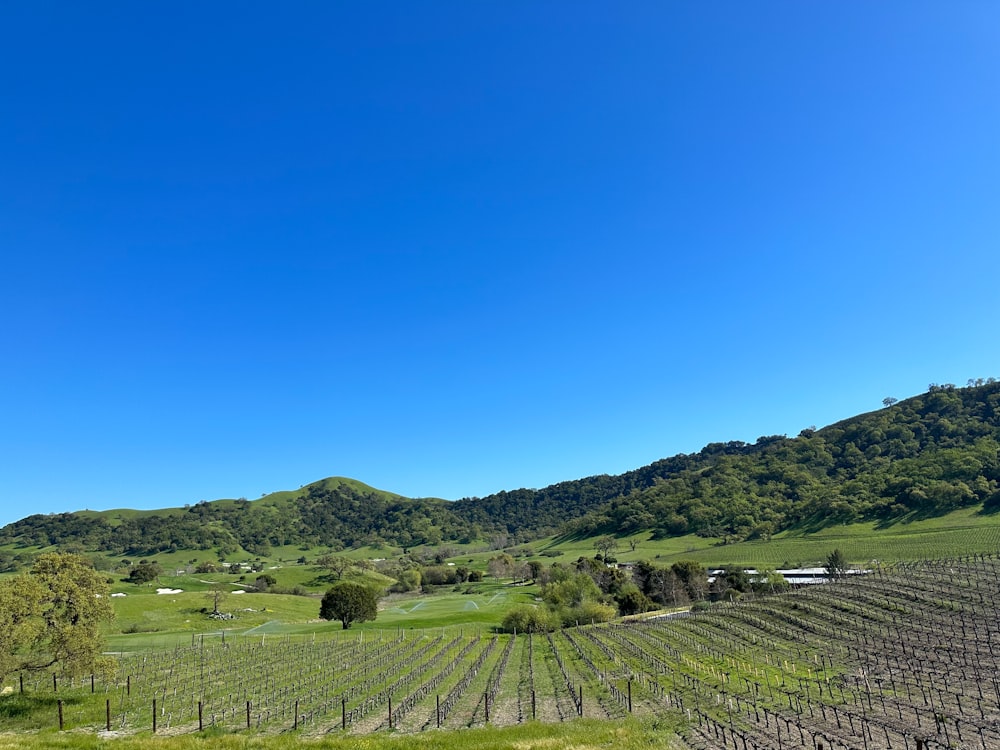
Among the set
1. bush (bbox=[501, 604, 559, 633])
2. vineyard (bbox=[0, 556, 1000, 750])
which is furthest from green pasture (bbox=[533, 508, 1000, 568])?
bush (bbox=[501, 604, 559, 633])

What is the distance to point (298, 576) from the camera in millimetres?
170625

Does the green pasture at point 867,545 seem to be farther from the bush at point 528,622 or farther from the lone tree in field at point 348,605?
the lone tree in field at point 348,605

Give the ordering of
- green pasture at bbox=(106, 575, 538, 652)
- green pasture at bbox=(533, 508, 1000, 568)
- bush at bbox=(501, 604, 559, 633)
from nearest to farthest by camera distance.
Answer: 1. bush at bbox=(501, 604, 559, 633)
2. green pasture at bbox=(106, 575, 538, 652)
3. green pasture at bbox=(533, 508, 1000, 568)

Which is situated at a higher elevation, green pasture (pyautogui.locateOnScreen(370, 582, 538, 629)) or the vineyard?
the vineyard

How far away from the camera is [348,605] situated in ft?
285

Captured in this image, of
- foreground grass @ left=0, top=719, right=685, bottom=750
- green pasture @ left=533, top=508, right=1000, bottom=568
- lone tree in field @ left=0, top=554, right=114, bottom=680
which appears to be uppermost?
lone tree in field @ left=0, top=554, right=114, bottom=680

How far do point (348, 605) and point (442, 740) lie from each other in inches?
2628

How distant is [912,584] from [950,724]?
53274 mm

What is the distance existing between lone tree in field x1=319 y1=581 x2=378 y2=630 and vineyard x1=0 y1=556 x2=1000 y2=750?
699 inches

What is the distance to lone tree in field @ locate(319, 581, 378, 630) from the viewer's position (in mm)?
86938

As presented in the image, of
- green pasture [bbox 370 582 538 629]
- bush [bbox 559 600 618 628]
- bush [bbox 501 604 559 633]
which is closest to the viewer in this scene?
bush [bbox 501 604 559 633]

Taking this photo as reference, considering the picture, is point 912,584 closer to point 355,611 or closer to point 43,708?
point 355,611

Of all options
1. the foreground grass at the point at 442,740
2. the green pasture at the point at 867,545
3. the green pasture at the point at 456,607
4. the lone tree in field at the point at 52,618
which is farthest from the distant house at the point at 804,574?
the lone tree in field at the point at 52,618

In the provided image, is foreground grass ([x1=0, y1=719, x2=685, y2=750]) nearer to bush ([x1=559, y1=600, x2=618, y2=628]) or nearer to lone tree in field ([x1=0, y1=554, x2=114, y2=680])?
lone tree in field ([x1=0, y1=554, x2=114, y2=680])
